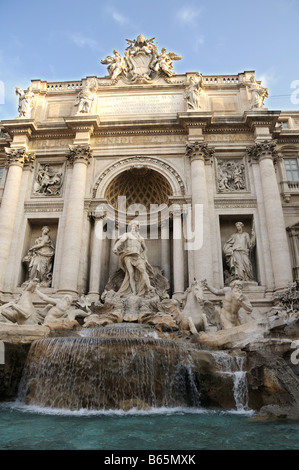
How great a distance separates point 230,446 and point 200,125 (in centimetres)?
1531

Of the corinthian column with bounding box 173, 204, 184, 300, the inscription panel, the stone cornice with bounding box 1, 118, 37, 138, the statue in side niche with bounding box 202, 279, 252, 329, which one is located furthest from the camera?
the inscription panel

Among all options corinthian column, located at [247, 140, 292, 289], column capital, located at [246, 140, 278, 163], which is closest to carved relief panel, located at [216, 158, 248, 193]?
column capital, located at [246, 140, 278, 163]

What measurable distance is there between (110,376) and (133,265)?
737 centimetres

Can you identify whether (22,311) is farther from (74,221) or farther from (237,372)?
(237,372)

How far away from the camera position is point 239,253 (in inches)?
600

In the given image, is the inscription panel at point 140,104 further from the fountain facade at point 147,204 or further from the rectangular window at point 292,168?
the rectangular window at point 292,168

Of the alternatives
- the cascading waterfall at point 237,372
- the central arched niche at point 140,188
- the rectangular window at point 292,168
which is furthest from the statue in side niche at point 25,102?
the cascading waterfall at point 237,372

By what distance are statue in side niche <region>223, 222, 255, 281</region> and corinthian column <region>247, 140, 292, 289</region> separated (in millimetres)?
1015

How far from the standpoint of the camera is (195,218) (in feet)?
50.6

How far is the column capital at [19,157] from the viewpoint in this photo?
17.1 m

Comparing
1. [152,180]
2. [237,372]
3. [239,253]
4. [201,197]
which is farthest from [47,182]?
[237,372]

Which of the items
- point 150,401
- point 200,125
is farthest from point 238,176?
point 150,401

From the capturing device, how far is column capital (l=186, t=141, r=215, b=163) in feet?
54.2

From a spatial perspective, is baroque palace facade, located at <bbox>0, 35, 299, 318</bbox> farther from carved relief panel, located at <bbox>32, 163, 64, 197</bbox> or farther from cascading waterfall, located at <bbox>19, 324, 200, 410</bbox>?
cascading waterfall, located at <bbox>19, 324, 200, 410</bbox>
